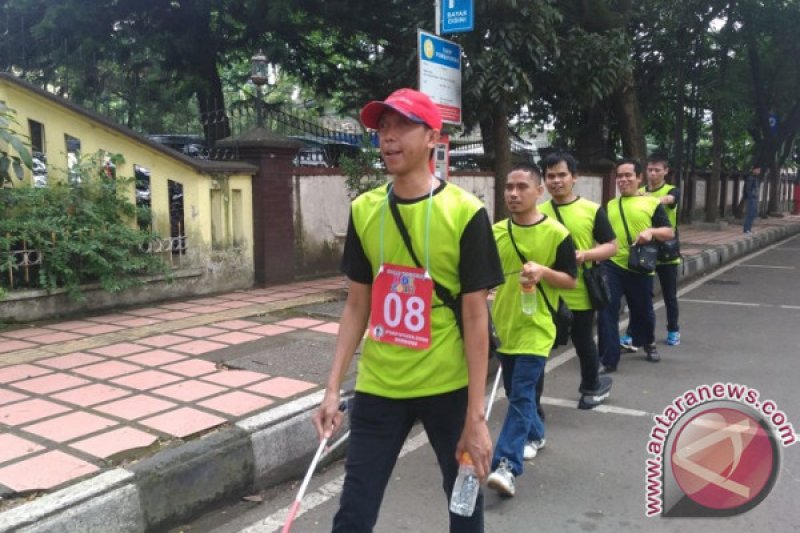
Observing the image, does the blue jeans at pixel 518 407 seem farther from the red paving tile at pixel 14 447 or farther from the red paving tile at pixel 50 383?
the red paving tile at pixel 50 383

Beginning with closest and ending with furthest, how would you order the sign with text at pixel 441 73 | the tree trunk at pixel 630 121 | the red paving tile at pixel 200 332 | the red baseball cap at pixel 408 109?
the red baseball cap at pixel 408 109 < the red paving tile at pixel 200 332 < the sign with text at pixel 441 73 < the tree trunk at pixel 630 121

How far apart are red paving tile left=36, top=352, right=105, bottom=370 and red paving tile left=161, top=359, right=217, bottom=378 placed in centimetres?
56

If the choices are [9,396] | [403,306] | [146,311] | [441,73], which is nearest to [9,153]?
[146,311]

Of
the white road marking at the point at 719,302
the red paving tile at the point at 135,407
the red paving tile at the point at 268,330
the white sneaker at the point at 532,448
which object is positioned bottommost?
the white road marking at the point at 719,302

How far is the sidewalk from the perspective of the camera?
2836mm

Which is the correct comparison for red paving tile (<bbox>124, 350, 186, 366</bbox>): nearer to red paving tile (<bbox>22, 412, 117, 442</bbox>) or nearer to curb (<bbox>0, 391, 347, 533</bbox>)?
red paving tile (<bbox>22, 412, 117, 442</bbox>)

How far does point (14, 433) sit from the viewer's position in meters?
3.38

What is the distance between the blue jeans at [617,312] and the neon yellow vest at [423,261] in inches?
127

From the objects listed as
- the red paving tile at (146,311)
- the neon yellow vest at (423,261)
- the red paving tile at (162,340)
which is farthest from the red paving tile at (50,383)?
the neon yellow vest at (423,261)

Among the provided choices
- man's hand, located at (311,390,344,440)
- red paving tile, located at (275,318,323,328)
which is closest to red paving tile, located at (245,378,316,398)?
red paving tile, located at (275,318,323,328)

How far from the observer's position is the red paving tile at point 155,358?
469 centimetres

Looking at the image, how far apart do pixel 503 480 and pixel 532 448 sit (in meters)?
0.61

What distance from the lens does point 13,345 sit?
5082 millimetres

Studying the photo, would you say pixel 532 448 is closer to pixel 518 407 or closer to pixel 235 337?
pixel 518 407
